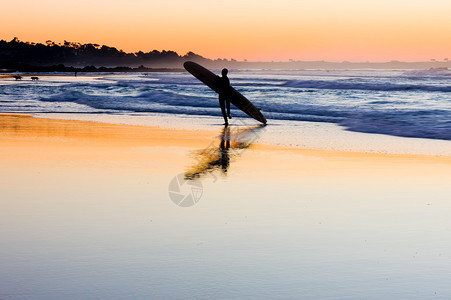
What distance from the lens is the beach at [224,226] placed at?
4.68 meters

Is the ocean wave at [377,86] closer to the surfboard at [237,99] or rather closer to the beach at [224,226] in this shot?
the surfboard at [237,99]

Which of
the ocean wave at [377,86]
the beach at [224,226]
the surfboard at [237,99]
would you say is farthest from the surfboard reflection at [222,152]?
the ocean wave at [377,86]

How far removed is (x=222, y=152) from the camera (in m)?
12.8

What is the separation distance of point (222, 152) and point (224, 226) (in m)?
6.40

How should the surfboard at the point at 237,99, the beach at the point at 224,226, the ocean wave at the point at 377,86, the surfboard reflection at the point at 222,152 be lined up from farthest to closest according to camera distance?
the ocean wave at the point at 377,86 < the surfboard at the point at 237,99 < the surfboard reflection at the point at 222,152 < the beach at the point at 224,226

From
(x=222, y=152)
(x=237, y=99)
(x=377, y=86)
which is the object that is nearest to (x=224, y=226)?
(x=222, y=152)

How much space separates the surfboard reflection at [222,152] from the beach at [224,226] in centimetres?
6

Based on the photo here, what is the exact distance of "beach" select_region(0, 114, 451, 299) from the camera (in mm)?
4676

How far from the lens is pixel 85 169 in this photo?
9.87m

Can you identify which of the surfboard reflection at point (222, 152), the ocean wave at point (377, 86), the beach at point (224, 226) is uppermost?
the ocean wave at point (377, 86)

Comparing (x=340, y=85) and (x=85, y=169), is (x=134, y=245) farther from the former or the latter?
(x=340, y=85)

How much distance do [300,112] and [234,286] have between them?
2164cm

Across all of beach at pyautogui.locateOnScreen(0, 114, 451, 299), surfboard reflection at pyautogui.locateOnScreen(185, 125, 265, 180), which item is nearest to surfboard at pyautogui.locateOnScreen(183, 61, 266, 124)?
surfboard reflection at pyautogui.locateOnScreen(185, 125, 265, 180)

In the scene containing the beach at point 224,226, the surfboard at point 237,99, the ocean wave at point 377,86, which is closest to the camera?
the beach at point 224,226
